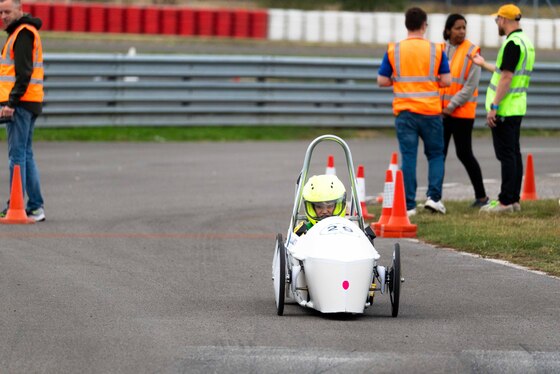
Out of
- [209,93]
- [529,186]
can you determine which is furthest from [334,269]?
[209,93]

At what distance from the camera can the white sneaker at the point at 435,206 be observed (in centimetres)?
1398

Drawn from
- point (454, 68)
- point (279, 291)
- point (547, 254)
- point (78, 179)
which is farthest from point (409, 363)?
point (78, 179)

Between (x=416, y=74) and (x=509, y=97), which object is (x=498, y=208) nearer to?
(x=509, y=97)

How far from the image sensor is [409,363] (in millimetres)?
7055

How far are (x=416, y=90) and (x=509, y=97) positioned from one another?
98cm

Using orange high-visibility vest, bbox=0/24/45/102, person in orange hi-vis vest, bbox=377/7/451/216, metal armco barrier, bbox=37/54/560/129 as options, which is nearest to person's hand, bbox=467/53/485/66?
person in orange hi-vis vest, bbox=377/7/451/216

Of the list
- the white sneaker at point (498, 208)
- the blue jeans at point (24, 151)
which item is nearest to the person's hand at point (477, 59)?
the white sneaker at point (498, 208)

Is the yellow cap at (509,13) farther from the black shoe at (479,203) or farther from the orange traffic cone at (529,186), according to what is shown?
the orange traffic cone at (529,186)

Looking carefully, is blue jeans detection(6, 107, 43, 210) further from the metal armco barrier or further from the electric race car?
the metal armco barrier

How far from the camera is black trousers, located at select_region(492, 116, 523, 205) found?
13.8 m

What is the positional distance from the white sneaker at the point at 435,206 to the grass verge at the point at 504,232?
0.08m

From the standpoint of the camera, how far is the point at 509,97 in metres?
13.7

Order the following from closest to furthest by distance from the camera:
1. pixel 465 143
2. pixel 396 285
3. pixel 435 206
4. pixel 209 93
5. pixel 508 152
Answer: pixel 396 285 → pixel 508 152 → pixel 435 206 → pixel 465 143 → pixel 209 93

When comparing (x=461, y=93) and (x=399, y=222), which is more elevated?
(x=461, y=93)
